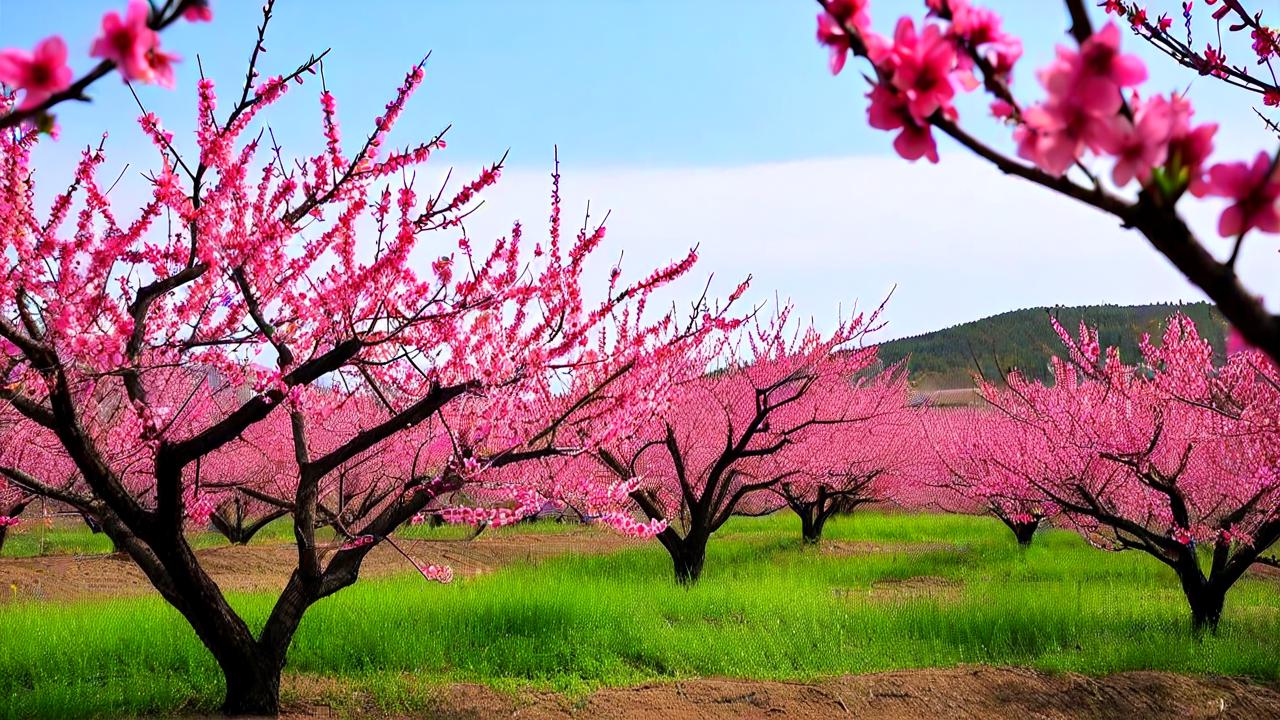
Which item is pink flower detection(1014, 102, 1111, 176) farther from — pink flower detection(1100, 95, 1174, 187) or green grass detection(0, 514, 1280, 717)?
green grass detection(0, 514, 1280, 717)

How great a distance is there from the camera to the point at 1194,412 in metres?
12.7

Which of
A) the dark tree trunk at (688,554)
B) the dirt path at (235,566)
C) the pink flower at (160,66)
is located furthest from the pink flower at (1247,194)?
the dirt path at (235,566)

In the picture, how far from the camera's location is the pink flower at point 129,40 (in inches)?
71.4

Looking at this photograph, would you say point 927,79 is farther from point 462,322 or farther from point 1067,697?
point 1067,697

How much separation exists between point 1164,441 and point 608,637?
9.43m

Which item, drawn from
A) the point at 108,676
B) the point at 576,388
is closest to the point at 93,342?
the point at 108,676

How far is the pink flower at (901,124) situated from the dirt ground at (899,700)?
562 centimetres

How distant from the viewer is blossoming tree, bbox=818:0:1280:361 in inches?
58.3

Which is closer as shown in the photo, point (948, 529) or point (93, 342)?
point (93, 342)

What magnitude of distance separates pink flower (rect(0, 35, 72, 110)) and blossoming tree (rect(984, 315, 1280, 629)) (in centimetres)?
881

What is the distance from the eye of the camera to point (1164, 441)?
13633mm

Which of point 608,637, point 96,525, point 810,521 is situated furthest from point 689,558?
point 96,525

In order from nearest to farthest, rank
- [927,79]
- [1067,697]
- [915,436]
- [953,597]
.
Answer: [927,79] → [1067,697] → [953,597] → [915,436]

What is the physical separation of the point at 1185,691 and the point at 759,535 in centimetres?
1469
